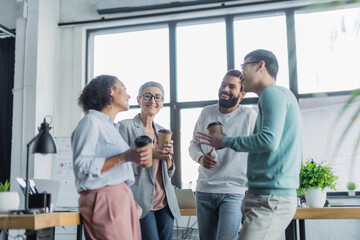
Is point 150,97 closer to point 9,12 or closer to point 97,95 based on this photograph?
point 97,95

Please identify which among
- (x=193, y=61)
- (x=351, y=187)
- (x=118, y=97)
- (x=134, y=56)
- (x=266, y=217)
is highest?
(x=134, y=56)

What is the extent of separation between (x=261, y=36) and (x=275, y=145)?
424 cm

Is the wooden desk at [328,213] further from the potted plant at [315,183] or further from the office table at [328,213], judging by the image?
the potted plant at [315,183]

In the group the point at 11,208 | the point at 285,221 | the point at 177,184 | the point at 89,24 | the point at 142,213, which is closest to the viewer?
the point at 285,221

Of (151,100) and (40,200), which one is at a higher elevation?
(151,100)

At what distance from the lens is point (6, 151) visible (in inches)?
225

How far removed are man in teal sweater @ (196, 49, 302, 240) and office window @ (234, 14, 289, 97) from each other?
3881mm

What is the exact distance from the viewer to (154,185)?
2.37m

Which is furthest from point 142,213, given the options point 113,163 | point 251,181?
point 251,181

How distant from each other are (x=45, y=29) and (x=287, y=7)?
3362 mm

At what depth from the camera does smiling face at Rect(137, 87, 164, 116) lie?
2.54 meters

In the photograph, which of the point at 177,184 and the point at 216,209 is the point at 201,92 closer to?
the point at 177,184

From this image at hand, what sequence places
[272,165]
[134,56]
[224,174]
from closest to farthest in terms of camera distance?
[272,165] → [224,174] → [134,56]

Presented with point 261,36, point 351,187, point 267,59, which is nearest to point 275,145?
point 267,59
